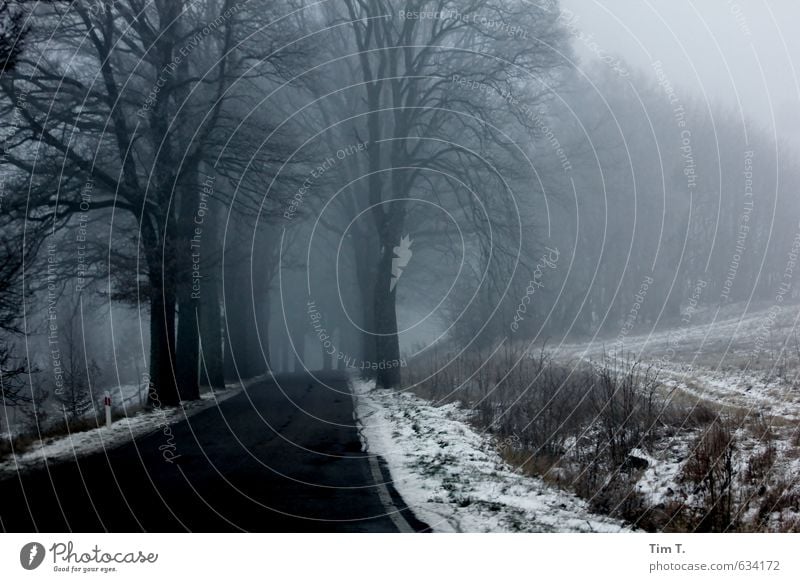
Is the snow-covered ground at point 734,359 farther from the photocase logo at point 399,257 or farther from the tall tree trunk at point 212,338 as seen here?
the tall tree trunk at point 212,338

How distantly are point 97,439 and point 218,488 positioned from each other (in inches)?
223

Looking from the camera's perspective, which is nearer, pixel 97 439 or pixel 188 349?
pixel 97 439

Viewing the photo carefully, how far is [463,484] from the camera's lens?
28.4ft

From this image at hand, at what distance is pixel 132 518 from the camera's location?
22.6 ft

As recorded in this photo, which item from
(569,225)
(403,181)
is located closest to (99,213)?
(403,181)

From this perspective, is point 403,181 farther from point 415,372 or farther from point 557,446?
point 557,446

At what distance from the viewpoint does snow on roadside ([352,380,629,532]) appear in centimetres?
681

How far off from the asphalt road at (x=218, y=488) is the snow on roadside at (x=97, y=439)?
392 mm

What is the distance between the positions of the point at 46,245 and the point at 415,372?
1092 centimetres

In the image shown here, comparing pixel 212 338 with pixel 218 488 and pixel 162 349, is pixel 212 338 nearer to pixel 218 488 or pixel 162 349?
pixel 162 349
